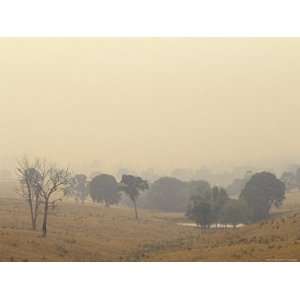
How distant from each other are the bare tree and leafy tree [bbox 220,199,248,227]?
10.7ft

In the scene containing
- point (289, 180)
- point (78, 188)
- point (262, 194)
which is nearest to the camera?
point (289, 180)

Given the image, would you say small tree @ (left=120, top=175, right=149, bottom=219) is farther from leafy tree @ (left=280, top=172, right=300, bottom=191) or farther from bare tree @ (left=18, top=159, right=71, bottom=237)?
leafy tree @ (left=280, top=172, right=300, bottom=191)

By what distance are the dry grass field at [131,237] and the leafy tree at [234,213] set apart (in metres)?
0.18

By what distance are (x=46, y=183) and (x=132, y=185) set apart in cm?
176

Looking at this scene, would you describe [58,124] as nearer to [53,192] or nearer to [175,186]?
[53,192]

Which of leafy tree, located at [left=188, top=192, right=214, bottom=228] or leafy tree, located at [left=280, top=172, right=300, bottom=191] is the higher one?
leafy tree, located at [left=280, top=172, right=300, bottom=191]

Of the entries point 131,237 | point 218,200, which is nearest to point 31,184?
point 131,237

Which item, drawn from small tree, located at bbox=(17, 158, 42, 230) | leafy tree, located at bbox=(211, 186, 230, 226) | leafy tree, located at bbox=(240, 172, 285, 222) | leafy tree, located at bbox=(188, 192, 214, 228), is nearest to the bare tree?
small tree, located at bbox=(17, 158, 42, 230)

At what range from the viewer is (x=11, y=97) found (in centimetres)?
1417

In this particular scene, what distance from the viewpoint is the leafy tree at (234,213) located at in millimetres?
14281

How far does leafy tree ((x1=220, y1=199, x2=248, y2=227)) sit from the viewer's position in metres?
14.3

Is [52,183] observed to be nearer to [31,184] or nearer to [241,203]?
[31,184]

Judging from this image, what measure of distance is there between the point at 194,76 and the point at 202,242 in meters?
3.33

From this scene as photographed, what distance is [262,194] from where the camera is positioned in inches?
560
